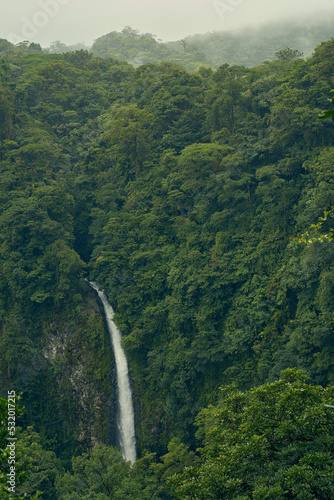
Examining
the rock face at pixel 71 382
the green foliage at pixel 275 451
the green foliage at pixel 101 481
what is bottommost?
the green foliage at pixel 101 481

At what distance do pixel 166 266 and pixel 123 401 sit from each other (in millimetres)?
6565

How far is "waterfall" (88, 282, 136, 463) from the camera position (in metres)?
21.6

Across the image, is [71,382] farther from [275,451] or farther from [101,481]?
[275,451]

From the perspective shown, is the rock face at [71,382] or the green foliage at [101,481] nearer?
the green foliage at [101,481]

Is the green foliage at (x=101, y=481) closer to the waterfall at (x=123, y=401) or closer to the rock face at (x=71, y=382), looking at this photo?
the waterfall at (x=123, y=401)

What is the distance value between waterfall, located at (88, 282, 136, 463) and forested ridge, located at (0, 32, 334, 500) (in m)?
0.39

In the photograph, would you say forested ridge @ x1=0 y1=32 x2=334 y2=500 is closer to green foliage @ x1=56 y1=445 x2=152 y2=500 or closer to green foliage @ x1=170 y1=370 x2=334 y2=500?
green foliage @ x1=56 y1=445 x2=152 y2=500

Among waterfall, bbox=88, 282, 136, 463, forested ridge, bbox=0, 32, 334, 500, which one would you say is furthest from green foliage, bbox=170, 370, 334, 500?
waterfall, bbox=88, 282, 136, 463

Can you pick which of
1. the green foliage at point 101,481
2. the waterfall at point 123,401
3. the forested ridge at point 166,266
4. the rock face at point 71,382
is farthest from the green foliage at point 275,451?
the rock face at point 71,382

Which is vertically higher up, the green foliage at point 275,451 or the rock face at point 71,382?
the rock face at point 71,382

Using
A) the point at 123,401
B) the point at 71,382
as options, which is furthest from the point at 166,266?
the point at 71,382

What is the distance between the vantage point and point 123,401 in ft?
73.4

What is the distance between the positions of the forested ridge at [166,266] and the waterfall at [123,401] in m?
0.39

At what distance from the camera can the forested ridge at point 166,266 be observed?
61.4 ft
